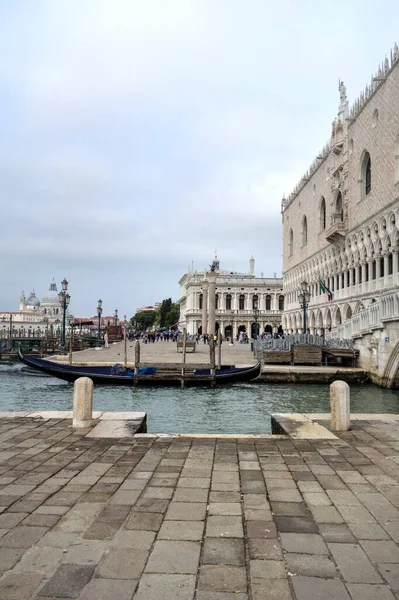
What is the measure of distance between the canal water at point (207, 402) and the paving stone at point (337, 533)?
713cm

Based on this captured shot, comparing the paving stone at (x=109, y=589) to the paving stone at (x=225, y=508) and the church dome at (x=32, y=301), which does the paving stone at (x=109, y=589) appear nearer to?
the paving stone at (x=225, y=508)

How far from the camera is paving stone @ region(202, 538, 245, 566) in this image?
3078mm

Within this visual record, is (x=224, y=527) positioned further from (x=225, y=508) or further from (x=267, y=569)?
(x=267, y=569)

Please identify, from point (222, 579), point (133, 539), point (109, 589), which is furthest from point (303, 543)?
point (109, 589)

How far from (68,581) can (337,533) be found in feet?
6.20

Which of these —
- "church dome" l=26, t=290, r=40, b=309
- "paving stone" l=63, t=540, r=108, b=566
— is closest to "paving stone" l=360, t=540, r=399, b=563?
"paving stone" l=63, t=540, r=108, b=566

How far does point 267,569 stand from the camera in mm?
2975

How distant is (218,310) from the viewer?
73688mm

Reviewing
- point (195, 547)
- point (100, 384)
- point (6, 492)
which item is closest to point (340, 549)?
point (195, 547)

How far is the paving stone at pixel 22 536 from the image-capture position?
130 inches

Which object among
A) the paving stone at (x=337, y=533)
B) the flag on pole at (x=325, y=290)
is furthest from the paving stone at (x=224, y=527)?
the flag on pole at (x=325, y=290)

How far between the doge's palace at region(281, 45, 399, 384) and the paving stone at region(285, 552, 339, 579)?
50.4 feet

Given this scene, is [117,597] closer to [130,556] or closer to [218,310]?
[130,556]

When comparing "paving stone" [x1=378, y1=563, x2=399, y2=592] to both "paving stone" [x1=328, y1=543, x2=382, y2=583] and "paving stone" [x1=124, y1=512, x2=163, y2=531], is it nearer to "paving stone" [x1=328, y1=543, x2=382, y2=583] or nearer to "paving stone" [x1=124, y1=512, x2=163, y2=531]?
"paving stone" [x1=328, y1=543, x2=382, y2=583]
